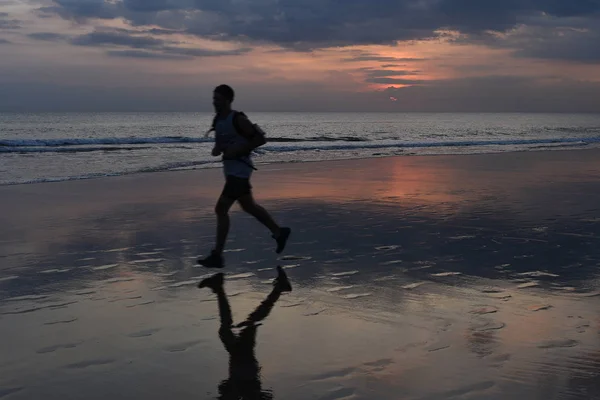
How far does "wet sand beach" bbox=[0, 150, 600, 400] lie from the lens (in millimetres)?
3824

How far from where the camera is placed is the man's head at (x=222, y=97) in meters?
6.47

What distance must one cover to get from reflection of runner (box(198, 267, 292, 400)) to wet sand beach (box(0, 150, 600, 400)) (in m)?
0.02

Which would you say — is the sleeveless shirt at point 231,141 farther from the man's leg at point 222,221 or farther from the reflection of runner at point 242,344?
the reflection of runner at point 242,344

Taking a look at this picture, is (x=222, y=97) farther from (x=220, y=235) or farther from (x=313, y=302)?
(x=313, y=302)

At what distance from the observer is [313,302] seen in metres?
5.46

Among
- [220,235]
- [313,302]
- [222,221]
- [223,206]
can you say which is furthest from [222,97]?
[313,302]

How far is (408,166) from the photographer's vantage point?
2000cm

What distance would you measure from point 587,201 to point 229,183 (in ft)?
24.7

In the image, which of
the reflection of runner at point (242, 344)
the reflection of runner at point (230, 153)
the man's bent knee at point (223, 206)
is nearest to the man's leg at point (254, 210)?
the reflection of runner at point (230, 153)

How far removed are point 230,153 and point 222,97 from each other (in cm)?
55

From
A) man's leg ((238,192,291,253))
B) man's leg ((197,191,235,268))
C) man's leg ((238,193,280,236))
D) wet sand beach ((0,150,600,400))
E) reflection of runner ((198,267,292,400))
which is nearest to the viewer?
reflection of runner ((198,267,292,400))

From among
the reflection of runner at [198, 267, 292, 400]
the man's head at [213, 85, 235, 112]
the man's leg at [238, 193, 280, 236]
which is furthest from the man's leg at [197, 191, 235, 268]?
the man's head at [213, 85, 235, 112]

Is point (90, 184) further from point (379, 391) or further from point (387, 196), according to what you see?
point (379, 391)

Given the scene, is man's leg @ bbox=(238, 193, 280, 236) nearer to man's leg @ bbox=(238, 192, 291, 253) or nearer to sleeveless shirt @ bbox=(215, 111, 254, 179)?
man's leg @ bbox=(238, 192, 291, 253)
